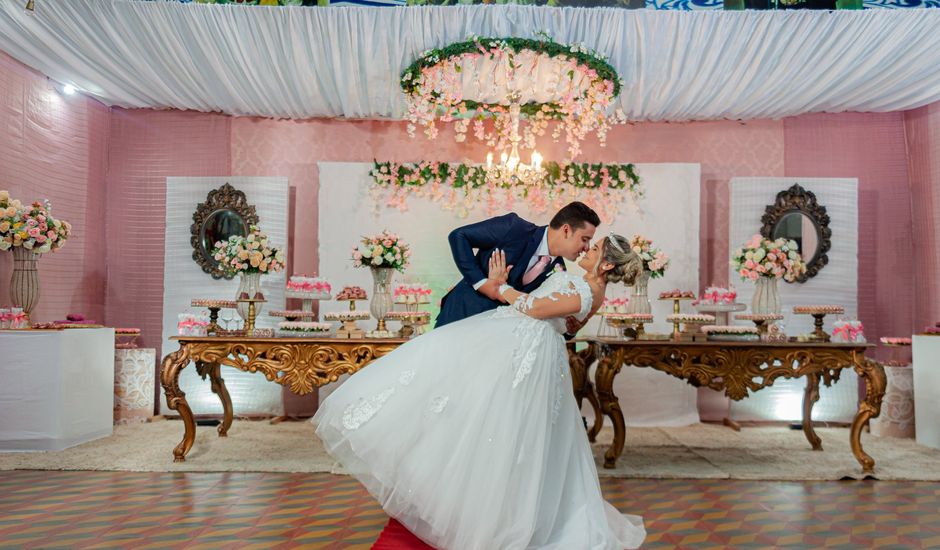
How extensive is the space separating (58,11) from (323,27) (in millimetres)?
2095

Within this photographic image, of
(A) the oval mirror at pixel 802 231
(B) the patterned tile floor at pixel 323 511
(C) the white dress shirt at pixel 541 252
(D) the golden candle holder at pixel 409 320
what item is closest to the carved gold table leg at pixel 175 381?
(B) the patterned tile floor at pixel 323 511

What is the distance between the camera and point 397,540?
12.0ft

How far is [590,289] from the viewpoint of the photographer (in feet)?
12.0

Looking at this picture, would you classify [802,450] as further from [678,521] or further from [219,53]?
[219,53]

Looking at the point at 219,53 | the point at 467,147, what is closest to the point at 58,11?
the point at 219,53

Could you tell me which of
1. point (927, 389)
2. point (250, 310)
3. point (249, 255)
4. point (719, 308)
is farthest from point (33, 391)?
point (927, 389)

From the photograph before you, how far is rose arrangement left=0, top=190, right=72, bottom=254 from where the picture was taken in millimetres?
6129

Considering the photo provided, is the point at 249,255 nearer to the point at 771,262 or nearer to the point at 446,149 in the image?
the point at 446,149

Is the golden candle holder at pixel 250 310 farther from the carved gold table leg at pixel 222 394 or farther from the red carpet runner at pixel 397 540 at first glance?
the red carpet runner at pixel 397 540

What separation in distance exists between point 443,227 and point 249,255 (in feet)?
8.83

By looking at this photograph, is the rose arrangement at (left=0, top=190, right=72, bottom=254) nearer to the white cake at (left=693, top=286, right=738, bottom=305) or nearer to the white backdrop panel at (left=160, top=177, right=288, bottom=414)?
the white backdrop panel at (left=160, top=177, right=288, bottom=414)

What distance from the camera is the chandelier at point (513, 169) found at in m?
7.72

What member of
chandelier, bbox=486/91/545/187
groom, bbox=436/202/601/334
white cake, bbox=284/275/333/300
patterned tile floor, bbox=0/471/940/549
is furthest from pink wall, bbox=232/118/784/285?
groom, bbox=436/202/601/334

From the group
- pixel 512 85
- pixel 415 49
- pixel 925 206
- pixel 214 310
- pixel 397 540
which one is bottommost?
pixel 397 540
